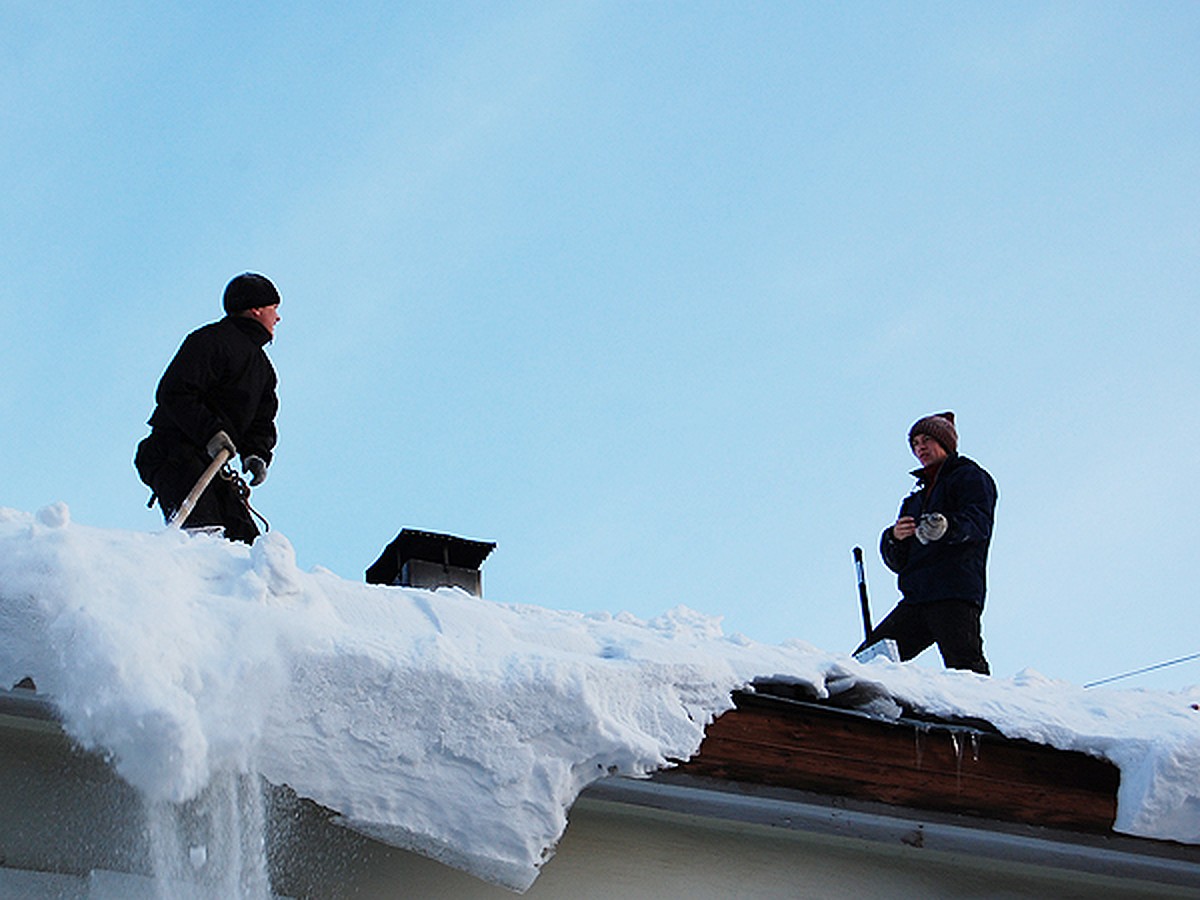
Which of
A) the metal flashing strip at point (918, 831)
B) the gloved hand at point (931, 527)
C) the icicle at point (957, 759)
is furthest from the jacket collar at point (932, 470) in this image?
the icicle at point (957, 759)

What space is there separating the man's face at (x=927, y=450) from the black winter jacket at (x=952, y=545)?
53mm

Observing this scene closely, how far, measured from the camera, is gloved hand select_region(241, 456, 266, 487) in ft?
15.9

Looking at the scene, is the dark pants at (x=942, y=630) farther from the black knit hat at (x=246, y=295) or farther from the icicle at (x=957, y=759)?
the black knit hat at (x=246, y=295)

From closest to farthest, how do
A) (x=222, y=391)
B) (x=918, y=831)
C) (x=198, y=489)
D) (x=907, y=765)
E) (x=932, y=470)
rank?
(x=907, y=765), (x=918, y=831), (x=198, y=489), (x=222, y=391), (x=932, y=470)

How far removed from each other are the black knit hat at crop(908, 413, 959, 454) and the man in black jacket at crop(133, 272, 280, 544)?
8.25ft

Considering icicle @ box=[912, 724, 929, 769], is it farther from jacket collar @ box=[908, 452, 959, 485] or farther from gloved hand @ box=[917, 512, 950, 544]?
jacket collar @ box=[908, 452, 959, 485]

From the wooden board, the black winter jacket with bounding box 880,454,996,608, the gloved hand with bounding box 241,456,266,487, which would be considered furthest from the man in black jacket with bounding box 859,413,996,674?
the gloved hand with bounding box 241,456,266,487

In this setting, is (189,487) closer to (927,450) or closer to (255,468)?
(255,468)

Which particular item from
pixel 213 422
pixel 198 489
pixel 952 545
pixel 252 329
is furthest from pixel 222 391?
pixel 952 545

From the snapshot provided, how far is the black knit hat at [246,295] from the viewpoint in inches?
199

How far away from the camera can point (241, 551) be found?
2781 millimetres

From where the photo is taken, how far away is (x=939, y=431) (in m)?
5.51

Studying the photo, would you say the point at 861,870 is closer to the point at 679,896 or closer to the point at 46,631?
the point at 679,896

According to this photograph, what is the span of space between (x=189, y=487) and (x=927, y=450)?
Result: 9.29 ft
